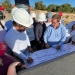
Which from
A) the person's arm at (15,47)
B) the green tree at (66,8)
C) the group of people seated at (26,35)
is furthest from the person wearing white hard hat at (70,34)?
the green tree at (66,8)

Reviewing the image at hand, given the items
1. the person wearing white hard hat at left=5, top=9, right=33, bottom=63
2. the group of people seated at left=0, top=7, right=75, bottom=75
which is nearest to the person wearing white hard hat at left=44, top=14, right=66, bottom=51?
the group of people seated at left=0, top=7, right=75, bottom=75

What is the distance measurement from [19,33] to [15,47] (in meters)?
0.23

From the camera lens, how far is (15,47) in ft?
9.48

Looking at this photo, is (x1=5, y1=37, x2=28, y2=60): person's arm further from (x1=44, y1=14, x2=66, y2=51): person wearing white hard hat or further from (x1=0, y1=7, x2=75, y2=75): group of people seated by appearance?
(x1=44, y1=14, x2=66, y2=51): person wearing white hard hat

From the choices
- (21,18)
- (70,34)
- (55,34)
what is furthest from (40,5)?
(21,18)

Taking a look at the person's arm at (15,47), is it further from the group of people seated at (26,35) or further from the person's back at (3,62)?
the person's back at (3,62)

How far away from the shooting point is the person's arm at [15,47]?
2.83m

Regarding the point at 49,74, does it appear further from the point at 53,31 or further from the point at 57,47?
the point at 53,31

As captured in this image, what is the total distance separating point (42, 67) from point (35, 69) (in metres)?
0.09

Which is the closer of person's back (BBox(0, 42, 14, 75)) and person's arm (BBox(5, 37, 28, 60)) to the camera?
person's back (BBox(0, 42, 14, 75))

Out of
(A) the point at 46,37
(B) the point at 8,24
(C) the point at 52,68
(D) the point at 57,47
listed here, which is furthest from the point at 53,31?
(C) the point at 52,68

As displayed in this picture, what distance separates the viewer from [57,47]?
135 inches

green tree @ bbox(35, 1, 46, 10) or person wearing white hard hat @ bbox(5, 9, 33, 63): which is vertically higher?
person wearing white hard hat @ bbox(5, 9, 33, 63)

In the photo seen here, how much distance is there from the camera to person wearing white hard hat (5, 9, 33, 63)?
2729 mm
